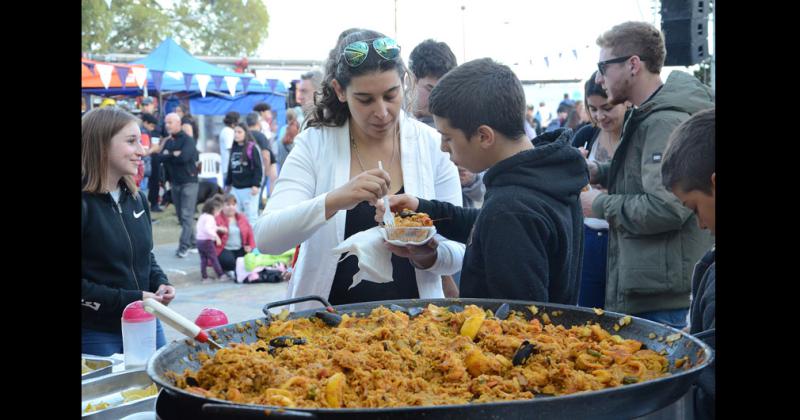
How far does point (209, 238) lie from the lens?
31.9 feet

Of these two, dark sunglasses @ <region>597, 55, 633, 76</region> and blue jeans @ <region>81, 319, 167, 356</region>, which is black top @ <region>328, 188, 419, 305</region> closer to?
blue jeans @ <region>81, 319, 167, 356</region>

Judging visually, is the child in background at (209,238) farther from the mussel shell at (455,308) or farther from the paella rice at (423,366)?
the paella rice at (423,366)

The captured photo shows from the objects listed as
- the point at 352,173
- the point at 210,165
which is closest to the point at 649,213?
the point at 352,173

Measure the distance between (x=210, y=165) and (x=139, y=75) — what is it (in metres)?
4.66

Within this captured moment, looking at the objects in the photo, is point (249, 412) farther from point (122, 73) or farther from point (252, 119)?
point (122, 73)

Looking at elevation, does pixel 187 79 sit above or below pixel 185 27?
below

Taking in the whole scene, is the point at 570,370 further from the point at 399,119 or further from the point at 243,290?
the point at 243,290

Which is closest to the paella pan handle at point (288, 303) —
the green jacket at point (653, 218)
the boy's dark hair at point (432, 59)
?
the green jacket at point (653, 218)

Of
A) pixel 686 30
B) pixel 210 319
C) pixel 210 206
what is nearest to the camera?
pixel 210 319

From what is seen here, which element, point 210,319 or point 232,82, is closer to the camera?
point 210,319

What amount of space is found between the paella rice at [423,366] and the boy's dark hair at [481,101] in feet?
2.66

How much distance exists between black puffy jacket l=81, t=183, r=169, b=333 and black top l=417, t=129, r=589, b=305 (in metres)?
1.71

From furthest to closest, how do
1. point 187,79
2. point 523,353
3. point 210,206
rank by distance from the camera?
point 187,79 → point 210,206 → point 523,353

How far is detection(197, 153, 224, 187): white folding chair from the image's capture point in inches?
606
